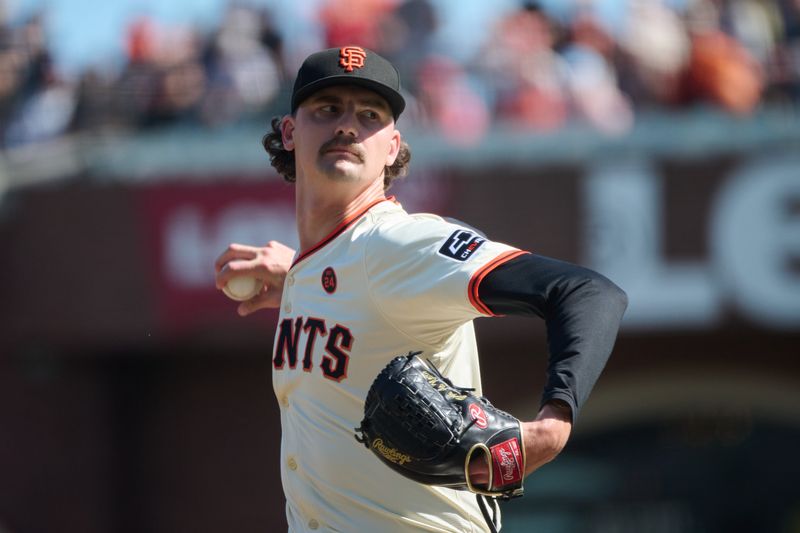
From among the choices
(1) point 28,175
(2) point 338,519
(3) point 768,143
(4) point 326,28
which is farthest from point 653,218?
(2) point 338,519

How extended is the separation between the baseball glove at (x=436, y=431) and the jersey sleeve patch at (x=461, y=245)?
0.76 feet

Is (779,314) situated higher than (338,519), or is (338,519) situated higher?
(338,519)

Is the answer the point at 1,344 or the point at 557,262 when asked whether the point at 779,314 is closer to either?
the point at 1,344

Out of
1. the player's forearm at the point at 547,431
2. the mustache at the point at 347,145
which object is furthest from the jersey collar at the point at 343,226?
the player's forearm at the point at 547,431

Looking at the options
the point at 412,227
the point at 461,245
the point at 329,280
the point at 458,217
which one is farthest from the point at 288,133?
→ the point at 458,217

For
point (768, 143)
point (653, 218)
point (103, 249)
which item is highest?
point (768, 143)

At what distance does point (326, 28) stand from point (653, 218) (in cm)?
297

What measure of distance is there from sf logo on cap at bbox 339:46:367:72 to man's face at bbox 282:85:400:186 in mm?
63

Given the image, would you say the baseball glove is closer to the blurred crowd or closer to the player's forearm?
the player's forearm

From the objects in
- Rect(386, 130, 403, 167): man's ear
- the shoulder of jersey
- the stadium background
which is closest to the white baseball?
Rect(386, 130, 403, 167): man's ear

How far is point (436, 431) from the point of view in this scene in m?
2.55

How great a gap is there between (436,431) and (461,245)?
0.45 meters

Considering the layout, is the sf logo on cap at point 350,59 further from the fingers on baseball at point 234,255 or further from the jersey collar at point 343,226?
the fingers on baseball at point 234,255

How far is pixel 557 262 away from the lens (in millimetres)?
2645
